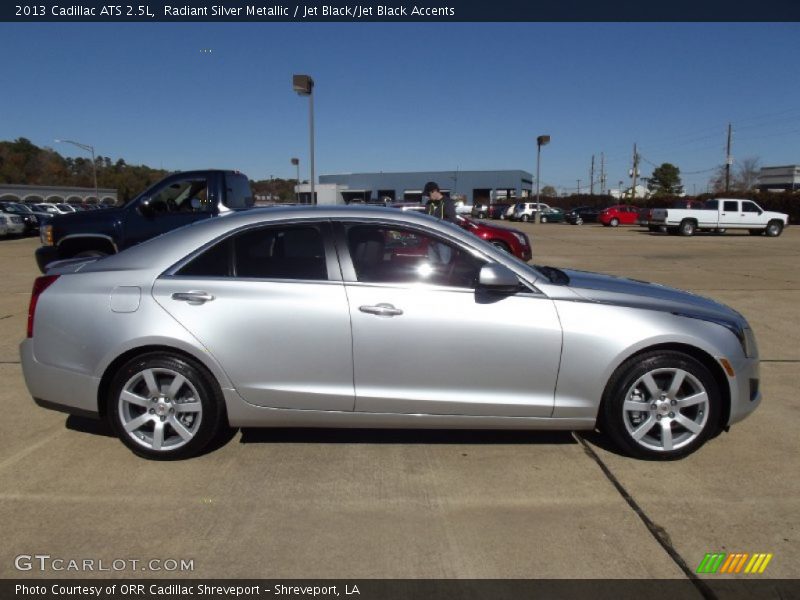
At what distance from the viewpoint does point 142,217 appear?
27.4ft

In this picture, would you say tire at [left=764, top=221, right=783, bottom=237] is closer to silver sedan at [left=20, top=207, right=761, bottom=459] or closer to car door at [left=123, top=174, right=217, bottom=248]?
car door at [left=123, top=174, right=217, bottom=248]

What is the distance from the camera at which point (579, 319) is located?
11.9ft

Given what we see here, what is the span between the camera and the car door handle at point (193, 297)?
143 inches

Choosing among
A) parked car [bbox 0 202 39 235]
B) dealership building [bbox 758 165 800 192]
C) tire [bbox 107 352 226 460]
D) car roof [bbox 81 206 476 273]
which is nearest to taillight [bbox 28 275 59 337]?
car roof [bbox 81 206 476 273]

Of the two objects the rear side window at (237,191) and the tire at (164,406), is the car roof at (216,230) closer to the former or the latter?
the tire at (164,406)

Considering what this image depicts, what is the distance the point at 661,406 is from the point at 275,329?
238 cm

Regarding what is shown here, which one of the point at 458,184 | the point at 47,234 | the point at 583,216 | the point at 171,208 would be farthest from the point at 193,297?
the point at 458,184

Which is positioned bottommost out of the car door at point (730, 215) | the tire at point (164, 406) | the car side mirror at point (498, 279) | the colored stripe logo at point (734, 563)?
the colored stripe logo at point (734, 563)

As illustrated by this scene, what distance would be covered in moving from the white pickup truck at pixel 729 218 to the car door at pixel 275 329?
93.0 feet

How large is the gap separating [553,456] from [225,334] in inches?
86.1

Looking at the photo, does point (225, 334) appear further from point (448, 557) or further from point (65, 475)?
point (448, 557)

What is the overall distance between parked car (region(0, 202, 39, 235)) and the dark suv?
22356 mm
